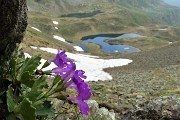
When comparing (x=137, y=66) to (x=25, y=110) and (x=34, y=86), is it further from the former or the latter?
(x=25, y=110)

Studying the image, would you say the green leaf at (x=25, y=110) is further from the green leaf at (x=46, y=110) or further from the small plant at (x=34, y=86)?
the green leaf at (x=46, y=110)

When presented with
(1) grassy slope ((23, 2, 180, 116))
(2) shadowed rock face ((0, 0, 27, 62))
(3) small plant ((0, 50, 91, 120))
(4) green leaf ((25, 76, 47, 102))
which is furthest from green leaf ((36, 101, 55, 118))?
(1) grassy slope ((23, 2, 180, 116))

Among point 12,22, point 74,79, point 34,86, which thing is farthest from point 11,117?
point 12,22

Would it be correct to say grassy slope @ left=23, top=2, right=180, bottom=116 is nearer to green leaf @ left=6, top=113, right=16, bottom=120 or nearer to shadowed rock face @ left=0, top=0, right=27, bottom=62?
shadowed rock face @ left=0, top=0, right=27, bottom=62

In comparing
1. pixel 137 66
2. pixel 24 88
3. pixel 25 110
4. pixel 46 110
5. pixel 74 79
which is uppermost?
pixel 74 79

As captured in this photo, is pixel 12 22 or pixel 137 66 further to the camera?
pixel 137 66

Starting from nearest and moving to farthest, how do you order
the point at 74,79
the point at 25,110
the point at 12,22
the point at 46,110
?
the point at 25,110 → the point at 74,79 → the point at 12,22 → the point at 46,110

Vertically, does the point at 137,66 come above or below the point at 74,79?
below
